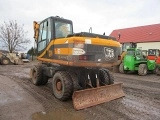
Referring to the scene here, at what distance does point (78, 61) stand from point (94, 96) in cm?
121

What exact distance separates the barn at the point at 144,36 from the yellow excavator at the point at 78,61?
76.9 feet

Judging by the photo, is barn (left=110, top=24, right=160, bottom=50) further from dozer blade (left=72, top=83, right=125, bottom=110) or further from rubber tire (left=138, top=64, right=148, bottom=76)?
dozer blade (left=72, top=83, right=125, bottom=110)

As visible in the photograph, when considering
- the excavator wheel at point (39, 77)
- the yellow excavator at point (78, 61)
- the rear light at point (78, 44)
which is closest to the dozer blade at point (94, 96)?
the yellow excavator at point (78, 61)

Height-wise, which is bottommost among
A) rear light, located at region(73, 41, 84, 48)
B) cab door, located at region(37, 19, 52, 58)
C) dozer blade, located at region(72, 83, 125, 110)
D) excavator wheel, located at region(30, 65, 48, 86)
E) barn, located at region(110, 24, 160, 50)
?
dozer blade, located at region(72, 83, 125, 110)

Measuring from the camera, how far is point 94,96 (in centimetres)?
594

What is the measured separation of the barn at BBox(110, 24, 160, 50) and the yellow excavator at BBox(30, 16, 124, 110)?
923 inches

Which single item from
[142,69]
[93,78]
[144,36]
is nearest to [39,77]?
[93,78]

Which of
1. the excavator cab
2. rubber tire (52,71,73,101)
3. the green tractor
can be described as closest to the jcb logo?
rubber tire (52,71,73,101)

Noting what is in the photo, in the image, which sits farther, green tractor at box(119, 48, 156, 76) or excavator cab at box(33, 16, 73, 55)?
green tractor at box(119, 48, 156, 76)

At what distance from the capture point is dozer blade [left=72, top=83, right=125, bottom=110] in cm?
554

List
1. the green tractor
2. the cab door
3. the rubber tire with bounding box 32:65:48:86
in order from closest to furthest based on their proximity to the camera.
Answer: the cab door, the rubber tire with bounding box 32:65:48:86, the green tractor

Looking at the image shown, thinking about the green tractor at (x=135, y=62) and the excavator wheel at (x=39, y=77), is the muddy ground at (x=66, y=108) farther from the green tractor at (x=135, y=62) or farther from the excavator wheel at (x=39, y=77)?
the green tractor at (x=135, y=62)

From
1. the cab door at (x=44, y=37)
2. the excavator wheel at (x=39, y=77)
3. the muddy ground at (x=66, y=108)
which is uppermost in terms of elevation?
the cab door at (x=44, y=37)

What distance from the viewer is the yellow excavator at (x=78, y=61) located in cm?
557
